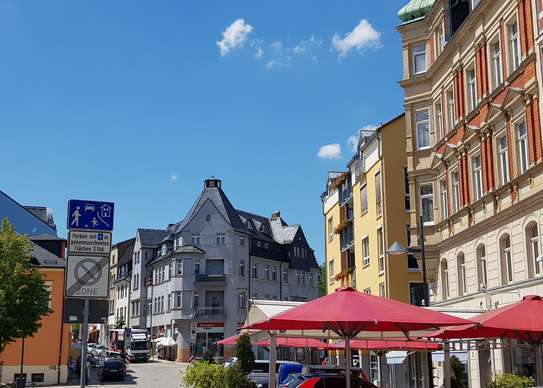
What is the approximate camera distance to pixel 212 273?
78.4 metres

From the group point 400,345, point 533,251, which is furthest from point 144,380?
point 533,251

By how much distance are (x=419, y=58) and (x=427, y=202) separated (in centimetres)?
649

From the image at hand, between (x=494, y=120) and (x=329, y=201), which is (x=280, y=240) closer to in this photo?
(x=329, y=201)

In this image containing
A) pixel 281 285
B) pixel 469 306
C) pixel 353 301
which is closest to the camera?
pixel 353 301

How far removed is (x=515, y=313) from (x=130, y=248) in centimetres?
9892

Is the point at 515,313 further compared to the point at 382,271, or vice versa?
the point at 382,271

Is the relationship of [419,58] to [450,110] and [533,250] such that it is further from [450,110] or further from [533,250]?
[533,250]

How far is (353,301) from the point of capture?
11.8m

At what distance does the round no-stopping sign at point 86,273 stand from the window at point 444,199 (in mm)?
20910

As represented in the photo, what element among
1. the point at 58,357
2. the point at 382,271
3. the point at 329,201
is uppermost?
the point at 329,201

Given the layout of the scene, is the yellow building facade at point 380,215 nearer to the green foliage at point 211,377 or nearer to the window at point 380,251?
the window at point 380,251

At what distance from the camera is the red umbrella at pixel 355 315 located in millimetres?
11164

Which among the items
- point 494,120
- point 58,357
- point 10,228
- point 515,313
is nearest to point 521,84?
point 494,120

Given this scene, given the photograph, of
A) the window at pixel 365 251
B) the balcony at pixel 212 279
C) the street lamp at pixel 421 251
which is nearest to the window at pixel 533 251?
the street lamp at pixel 421 251
